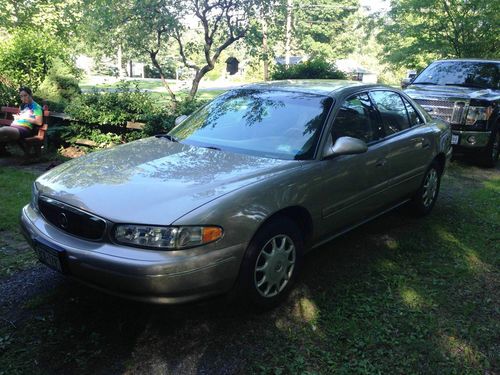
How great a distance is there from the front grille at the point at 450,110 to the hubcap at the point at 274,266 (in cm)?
573

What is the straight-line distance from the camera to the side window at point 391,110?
4.62m

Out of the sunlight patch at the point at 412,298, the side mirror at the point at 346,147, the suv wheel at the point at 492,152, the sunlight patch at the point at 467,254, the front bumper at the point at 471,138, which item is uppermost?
the side mirror at the point at 346,147

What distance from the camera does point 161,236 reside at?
276 centimetres

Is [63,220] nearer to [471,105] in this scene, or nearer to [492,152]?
[471,105]

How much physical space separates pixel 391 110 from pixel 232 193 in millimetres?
2524

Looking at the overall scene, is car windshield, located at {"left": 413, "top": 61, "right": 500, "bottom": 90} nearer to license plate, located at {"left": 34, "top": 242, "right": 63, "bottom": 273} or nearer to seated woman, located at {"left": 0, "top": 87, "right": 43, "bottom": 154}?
seated woman, located at {"left": 0, "top": 87, "right": 43, "bottom": 154}

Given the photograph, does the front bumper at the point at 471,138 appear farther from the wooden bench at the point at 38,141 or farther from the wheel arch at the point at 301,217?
the wooden bench at the point at 38,141

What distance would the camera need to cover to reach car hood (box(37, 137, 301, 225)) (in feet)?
9.41

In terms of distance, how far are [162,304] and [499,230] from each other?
403 cm

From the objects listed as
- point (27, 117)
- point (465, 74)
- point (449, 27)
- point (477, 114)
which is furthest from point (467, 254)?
point (449, 27)

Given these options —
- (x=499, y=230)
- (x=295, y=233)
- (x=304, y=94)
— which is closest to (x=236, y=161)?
(x=295, y=233)

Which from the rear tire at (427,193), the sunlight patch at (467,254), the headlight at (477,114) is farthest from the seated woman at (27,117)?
the headlight at (477,114)

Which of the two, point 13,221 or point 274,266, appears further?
point 13,221

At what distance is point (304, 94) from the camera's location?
4234 mm
